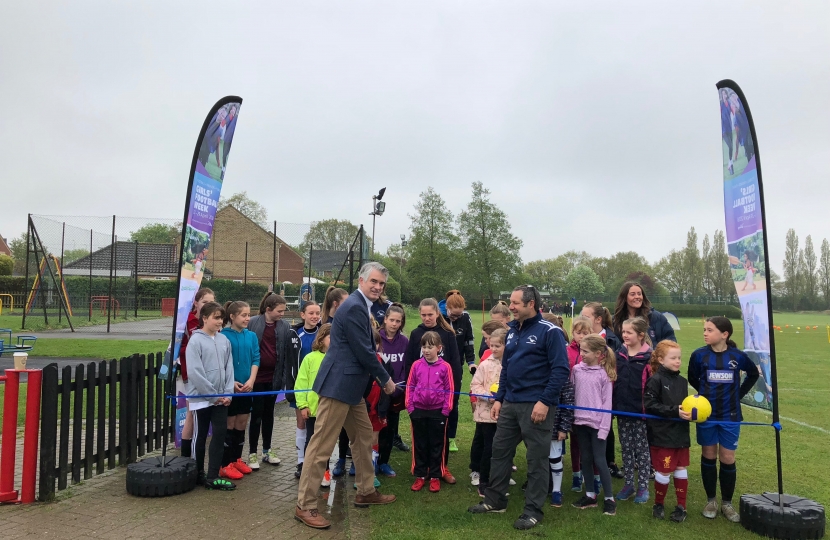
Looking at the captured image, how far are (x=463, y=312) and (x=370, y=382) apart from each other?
6.88 feet

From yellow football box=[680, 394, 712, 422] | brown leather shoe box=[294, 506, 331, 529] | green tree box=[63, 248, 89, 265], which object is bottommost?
brown leather shoe box=[294, 506, 331, 529]

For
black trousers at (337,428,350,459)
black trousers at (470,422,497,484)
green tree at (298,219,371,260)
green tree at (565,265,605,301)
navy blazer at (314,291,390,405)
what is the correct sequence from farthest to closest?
green tree at (565,265,605,301), green tree at (298,219,371,260), black trousers at (337,428,350,459), black trousers at (470,422,497,484), navy blazer at (314,291,390,405)

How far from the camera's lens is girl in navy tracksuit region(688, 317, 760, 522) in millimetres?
4926

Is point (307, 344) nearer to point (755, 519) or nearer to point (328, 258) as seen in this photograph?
point (755, 519)

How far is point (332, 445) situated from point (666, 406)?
282cm

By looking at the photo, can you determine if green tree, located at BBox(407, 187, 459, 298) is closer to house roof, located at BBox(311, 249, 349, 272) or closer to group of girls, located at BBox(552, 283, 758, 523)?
house roof, located at BBox(311, 249, 349, 272)

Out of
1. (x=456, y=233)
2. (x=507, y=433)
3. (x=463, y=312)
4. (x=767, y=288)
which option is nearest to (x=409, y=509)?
(x=507, y=433)

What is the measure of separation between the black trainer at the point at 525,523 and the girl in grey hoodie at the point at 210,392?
8.69ft

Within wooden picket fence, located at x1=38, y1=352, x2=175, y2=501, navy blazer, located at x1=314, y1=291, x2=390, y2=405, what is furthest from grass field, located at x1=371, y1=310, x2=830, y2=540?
wooden picket fence, located at x1=38, y1=352, x2=175, y2=501

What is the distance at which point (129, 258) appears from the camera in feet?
87.3

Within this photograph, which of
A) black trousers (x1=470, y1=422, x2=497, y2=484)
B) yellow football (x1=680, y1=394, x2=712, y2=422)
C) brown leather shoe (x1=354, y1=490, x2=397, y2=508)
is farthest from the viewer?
black trousers (x1=470, y1=422, x2=497, y2=484)

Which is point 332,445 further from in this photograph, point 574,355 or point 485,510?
point 574,355

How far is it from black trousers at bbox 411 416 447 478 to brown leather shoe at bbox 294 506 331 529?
1.28 meters

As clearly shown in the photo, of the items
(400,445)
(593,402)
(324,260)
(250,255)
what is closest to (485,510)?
(593,402)
